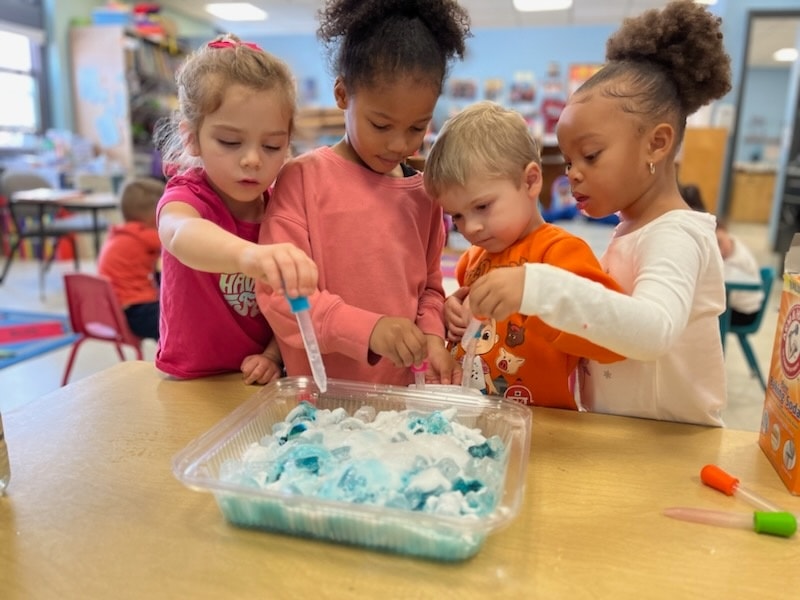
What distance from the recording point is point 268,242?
3.09 ft

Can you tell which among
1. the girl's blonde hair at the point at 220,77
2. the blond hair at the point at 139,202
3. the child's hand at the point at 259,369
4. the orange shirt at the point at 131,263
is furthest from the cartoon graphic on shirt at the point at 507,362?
the blond hair at the point at 139,202

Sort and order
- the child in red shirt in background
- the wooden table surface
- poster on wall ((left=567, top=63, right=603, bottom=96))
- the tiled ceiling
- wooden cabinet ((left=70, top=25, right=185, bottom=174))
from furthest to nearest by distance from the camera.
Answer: poster on wall ((left=567, top=63, right=603, bottom=96)) < the tiled ceiling < wooden cabinet ((left=70, top=25, right=185, bottom=174)) < the child in red shirt in background < the wooden table surface

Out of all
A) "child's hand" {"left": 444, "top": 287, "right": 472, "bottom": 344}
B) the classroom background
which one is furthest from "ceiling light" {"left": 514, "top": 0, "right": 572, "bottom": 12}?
"child's hand" {"left": 444, "top": 287, "right": 472, "bottom": 344}

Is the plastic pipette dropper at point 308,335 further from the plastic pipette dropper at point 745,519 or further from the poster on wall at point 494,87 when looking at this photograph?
the poster on wall at point 494,87

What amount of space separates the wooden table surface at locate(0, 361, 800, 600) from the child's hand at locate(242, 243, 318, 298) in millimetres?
253

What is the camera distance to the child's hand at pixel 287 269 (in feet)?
2.26

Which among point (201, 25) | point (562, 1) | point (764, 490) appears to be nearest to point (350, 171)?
point (764, 490)

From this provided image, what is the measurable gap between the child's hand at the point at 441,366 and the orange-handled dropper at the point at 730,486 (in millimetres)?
363

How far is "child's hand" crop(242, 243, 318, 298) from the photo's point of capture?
688mm

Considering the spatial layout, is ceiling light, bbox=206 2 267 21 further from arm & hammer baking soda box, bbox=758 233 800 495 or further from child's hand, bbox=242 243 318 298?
arm & hammer baking soda box, bbox=758 233 800 495

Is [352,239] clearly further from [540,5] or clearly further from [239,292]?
[540,5]

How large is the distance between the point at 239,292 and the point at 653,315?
2.13 ft

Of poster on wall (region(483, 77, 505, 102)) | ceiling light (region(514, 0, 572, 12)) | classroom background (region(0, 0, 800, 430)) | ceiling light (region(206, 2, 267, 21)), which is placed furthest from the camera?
poster on wall (region(483, 77, 505, 102))

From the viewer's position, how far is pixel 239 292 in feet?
3.43
